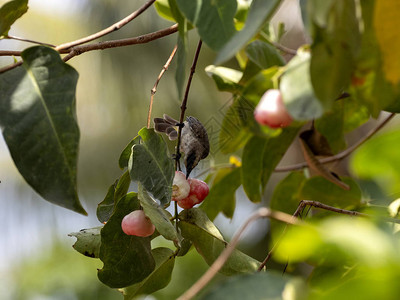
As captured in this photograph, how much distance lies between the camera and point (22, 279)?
15.8 ft

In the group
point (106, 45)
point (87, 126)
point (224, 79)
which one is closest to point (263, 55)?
point (224, 79)

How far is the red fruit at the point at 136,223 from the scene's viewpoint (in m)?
0.53

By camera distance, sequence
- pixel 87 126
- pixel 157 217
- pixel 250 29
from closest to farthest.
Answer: pixel 250 29, pixel 157 217, pixel 87 126

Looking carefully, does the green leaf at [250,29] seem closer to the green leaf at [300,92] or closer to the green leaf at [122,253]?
the green leaf at [300,92]

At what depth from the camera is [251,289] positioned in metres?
0.31

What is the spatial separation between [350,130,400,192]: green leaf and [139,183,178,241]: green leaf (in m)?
0.25

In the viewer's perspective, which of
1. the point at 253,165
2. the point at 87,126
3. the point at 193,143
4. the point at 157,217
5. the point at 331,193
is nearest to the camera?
the point at 157,217

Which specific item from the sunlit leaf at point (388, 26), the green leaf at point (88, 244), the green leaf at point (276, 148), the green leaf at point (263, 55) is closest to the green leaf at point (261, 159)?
the green leaf at point (276, 148)

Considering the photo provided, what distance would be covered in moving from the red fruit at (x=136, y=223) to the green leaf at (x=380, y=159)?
0.28 m

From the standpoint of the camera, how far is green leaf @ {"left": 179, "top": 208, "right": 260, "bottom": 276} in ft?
1.85

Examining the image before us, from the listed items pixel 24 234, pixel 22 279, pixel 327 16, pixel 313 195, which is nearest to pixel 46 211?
pixel 24 234

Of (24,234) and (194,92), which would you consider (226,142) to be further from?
(24,234)

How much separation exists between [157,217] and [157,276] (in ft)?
0.46

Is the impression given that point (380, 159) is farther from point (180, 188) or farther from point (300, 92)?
point (180, 188)
